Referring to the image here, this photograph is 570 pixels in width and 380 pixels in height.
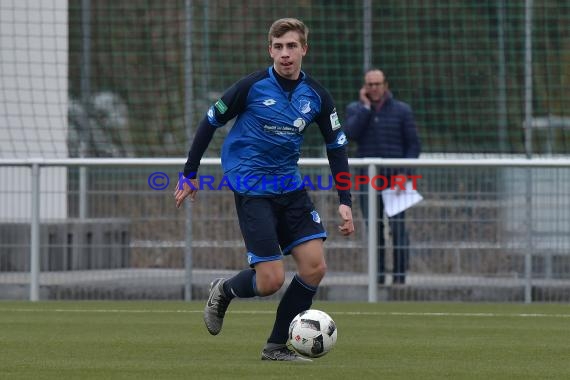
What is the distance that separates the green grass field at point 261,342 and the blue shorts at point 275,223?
63 centimetres

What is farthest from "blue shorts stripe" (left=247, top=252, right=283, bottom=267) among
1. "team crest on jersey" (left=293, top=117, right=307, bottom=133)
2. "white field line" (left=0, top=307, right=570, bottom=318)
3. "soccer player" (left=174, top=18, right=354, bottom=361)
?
"white field line" (left=0, top=307, right=570, bottom=318)

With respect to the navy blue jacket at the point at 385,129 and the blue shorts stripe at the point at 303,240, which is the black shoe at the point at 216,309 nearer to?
the blue shorts stripe at the point at 303,240

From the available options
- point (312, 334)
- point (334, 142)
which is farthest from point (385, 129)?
point (312, 334)

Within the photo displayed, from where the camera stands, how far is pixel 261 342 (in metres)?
9.73

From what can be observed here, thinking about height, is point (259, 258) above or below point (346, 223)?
below

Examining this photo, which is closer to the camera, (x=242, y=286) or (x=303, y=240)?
(x=303, y=240)

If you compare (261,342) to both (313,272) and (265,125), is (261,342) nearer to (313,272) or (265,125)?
(313,272)

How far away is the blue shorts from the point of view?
8578 mm

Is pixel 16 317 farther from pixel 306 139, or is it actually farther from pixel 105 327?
pixel 306 139

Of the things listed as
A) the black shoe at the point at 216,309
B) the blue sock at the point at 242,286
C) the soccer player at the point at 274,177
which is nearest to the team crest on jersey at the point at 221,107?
the soccer player at the point at 274,177

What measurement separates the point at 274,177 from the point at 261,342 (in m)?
1.49

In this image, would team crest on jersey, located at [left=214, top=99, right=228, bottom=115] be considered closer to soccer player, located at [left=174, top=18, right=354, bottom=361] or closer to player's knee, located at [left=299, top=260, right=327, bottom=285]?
soccer player, located at [left=174, top=18, right=354, bottom=361]

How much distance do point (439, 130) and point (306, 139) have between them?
147 cm

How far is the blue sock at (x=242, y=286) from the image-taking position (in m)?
8.77
